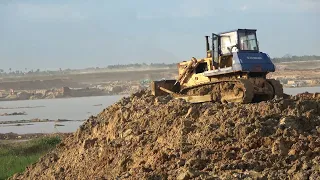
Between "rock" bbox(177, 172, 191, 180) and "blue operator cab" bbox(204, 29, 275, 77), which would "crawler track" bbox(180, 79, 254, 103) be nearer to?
"blue operator cab" bbox(204, 29, 275, 77)

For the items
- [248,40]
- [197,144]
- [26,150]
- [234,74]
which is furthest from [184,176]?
[26,150]

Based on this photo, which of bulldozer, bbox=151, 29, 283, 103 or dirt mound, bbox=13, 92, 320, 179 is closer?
dirt mound, bbox=13, 92, 320, 179

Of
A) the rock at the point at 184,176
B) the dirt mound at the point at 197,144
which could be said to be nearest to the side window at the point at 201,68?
the dirt mound at the point at 197,144

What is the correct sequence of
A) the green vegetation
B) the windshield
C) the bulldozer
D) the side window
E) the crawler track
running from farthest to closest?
the green vegetation → the side window → the windshield → the bulldozer → the crawler track

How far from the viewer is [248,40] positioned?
1450cm

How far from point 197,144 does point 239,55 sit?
5.61 metres

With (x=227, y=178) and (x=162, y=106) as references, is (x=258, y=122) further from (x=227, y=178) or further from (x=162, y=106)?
(x=162, y=106)

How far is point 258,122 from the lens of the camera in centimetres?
892

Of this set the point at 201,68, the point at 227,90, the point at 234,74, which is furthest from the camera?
the point at 201,68

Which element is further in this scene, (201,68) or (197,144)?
(201,68)

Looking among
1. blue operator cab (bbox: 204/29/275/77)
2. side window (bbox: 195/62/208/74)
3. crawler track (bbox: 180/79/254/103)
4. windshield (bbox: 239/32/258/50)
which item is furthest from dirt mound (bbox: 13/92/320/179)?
side window (bbox: 195/62/208/74)

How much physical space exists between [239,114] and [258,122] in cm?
57

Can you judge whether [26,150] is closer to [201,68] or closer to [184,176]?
[201,68]

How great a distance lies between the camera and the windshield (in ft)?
47.2
